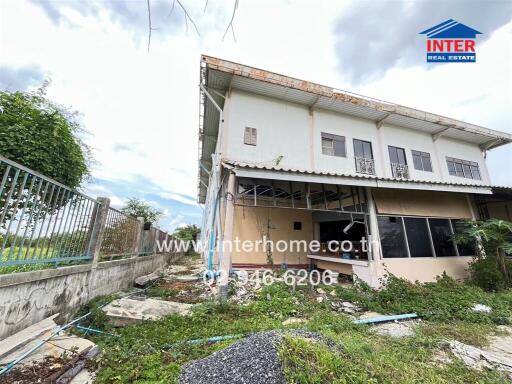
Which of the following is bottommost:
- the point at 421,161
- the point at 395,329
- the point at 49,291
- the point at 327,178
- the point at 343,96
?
the point at 395,329

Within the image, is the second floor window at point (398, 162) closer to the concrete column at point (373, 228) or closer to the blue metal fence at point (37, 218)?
the concrete column at point (373, 228)

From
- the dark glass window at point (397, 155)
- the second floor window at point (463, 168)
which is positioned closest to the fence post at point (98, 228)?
Result: the dark glass window at point (397, 155)

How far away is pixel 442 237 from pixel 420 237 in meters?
1.10

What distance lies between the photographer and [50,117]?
339cm

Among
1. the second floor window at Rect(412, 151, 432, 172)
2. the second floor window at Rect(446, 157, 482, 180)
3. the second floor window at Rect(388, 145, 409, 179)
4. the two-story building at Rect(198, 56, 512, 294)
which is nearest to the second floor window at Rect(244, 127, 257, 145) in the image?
the two-story building at Rect(198, 56, 512, 294)

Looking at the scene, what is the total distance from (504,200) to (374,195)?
797 centimetres

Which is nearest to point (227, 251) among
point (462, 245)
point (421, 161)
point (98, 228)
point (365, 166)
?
point (98, 228)

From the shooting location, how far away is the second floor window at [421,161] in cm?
1070

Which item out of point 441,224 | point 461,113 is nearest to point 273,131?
point 441,224

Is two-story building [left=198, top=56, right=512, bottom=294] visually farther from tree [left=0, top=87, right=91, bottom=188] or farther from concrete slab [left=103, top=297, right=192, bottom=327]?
tree [left=0, top=87, right=91, bottom=188]

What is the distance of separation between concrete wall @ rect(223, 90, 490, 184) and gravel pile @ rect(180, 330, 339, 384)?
6320 mm

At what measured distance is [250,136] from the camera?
832cm

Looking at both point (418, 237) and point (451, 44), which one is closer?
point (418, 237)

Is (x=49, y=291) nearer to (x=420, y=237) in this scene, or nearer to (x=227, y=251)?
(x=227, y=251)
